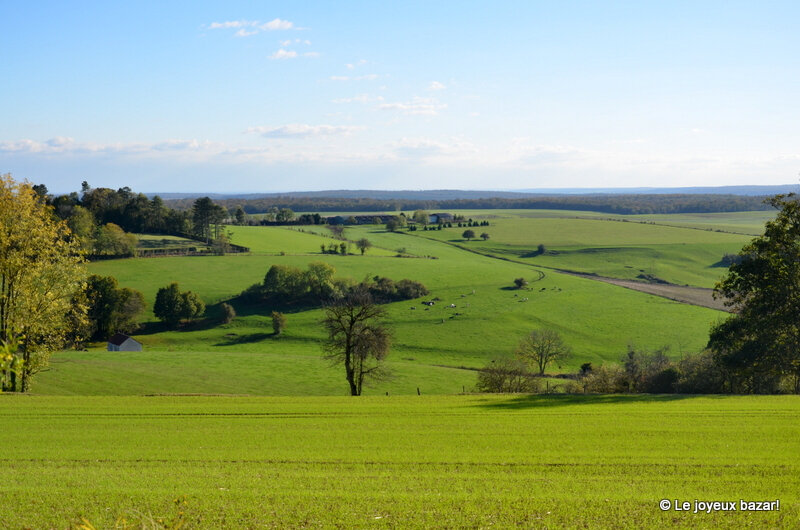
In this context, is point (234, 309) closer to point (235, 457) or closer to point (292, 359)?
point (292, 359)

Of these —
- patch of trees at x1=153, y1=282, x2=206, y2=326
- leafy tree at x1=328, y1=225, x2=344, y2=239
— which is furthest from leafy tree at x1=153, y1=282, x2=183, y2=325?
leafy tree at x1=328, y1=225, x2=344, y2=239

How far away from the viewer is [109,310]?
3216 inches

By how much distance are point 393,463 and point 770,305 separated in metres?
32.4

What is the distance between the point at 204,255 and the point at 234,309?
35445 millimetres

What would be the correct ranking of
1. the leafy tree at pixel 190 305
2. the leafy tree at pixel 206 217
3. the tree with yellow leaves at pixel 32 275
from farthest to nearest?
the leafy tree at pixel 206 217, the leafy tree at pixel 190 305, the tree with yellow leaves at pixel 32 275

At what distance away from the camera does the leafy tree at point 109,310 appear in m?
81.4

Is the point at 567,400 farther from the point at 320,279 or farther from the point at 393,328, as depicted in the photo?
the point at 320,279

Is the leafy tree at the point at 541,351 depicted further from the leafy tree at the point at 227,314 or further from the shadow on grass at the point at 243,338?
the leafy tree at the point at 227,314

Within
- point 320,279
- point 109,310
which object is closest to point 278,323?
point 320,279

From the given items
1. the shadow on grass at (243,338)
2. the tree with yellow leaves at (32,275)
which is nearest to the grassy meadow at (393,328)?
the shadow on grass at (243,338)

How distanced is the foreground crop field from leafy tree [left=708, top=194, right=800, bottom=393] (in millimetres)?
9013

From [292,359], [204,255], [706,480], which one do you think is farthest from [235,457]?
[204,255]

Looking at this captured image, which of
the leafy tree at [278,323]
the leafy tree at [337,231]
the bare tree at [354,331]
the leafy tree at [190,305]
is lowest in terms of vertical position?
the leafy tree at [278,323]

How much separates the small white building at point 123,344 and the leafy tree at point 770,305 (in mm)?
66973
